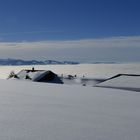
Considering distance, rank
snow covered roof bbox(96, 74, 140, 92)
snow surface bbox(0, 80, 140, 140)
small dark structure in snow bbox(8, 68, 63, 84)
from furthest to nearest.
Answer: small dark structure in snow bbox(8, 68, 63, 84) < snow covered roof bbox(96, 74, 140, 92) < snow surface bbox(0, 80, 140, 140)

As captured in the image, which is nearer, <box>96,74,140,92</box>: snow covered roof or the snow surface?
the snow surface

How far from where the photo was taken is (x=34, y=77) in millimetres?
42188

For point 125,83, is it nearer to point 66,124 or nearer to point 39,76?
point 39,76

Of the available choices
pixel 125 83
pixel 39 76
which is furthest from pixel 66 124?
pixel 39 76

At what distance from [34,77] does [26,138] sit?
38.8 metres

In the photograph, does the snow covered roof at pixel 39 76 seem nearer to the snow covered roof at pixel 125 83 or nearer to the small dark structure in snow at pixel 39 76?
the small dark structure in snow at pixel 39 76

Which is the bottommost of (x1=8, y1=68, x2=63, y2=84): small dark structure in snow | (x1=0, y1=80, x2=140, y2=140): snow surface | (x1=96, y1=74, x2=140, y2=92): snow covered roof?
(x1=0, y1=80, x2=140, y2=140): snow surface

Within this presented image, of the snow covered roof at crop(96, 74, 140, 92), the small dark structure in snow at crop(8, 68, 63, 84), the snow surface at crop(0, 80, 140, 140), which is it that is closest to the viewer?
the snow surface at crop(0, 80, 140, 140)

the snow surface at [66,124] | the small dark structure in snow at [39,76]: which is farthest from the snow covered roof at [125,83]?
the snow surface at [66,124]

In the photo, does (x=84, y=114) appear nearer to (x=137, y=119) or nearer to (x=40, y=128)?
(x=137, y=119)

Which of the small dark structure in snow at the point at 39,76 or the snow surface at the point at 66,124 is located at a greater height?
the small dark structure in snow at the point at 39,76

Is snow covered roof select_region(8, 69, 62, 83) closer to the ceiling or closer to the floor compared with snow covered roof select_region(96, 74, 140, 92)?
closer to the ceiling

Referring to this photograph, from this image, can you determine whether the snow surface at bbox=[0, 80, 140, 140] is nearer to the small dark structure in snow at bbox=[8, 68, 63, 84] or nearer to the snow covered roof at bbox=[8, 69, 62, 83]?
the small dark structure in snow at bbox=[8, 68, 63, 84]

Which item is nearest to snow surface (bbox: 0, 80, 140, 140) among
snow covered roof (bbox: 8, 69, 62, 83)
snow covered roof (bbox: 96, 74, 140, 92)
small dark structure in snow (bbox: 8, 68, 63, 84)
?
snow covered roof (bbox: 96, 74, 140, 92)
